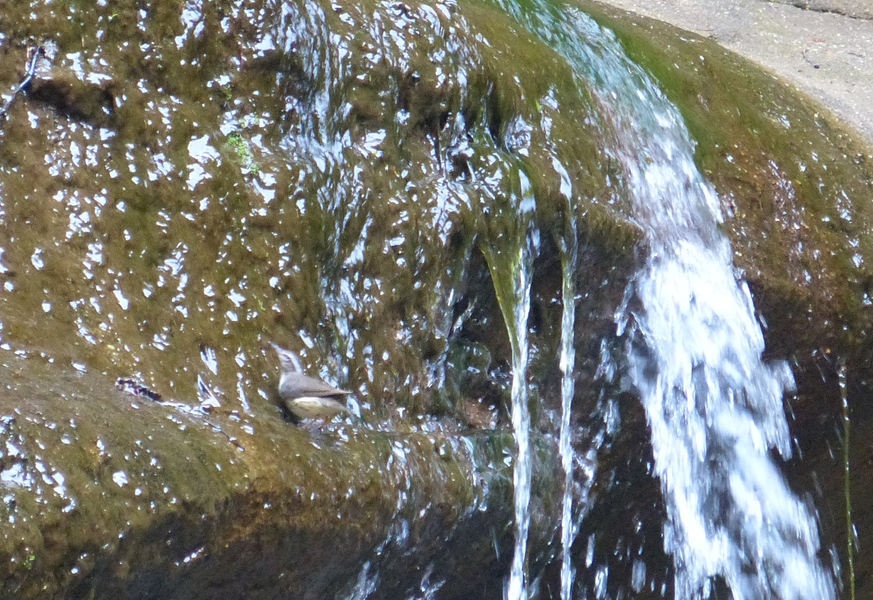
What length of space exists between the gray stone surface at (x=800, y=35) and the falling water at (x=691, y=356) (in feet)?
6.11

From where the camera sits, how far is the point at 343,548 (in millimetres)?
2793

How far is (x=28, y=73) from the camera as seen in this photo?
9.62 ft

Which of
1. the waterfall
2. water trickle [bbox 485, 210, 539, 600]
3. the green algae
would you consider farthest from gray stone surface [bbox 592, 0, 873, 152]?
water trickle [bbox 485, 210, 539, 600]

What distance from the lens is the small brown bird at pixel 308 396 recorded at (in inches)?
111

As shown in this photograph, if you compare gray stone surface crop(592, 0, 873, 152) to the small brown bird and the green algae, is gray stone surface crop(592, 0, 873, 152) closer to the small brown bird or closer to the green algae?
the green algae

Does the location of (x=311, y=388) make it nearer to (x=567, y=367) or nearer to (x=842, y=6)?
(x=567, y=367)

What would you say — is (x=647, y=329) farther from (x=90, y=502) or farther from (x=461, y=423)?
(x=90, y=502)

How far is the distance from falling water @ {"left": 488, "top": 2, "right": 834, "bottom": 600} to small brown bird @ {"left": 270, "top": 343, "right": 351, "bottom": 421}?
184 centimetres

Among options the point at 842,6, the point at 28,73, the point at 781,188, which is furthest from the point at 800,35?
the point at 28,73

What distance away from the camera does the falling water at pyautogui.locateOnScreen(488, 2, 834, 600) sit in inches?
175

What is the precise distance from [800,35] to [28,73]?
602cm

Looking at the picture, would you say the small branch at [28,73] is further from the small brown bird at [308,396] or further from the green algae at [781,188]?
the green algae at [781,188]

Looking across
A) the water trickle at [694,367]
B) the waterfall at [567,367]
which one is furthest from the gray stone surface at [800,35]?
the waterfall at [567,367]

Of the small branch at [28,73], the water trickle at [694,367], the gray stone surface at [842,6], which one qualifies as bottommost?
the water trickle at [694,367]
